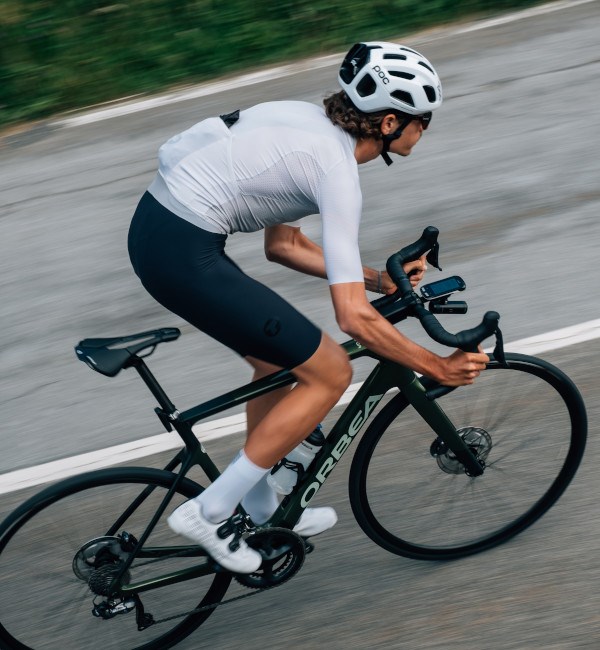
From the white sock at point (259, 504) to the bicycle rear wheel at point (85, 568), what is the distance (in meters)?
0.25

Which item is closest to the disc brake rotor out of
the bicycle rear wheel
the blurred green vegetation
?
the bicycle rear wheel

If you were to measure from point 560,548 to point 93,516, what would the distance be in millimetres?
1868

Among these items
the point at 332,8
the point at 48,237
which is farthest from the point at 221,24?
the point at 48,237

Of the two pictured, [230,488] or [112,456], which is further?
[112,456]

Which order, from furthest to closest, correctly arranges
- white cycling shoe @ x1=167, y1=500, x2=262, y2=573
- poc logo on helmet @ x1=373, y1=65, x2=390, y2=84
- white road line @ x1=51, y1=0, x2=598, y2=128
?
white road line @ x1=51, y1=0, x2=598, y2=128, white cycling shoe @ x1=167, y1=500, x2=262, y2=573, poc logo on helmet @ x1=373, y1=65, x2=390, y2=84

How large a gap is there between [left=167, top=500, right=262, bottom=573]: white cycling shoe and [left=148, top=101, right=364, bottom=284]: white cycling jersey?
99 cm

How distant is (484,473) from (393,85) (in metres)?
1.67

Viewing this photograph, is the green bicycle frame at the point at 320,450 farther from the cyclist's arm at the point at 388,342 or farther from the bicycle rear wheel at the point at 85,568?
the cyclist's arm at the point at 388,342

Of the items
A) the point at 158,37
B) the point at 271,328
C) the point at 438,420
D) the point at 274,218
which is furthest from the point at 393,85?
the point at 158,37

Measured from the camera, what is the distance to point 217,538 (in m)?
3.57

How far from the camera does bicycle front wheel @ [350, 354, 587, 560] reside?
3.93m

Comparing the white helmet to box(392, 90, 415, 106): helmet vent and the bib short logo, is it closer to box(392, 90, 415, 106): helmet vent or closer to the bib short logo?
box(392, 90, 415, 106): helmet vent

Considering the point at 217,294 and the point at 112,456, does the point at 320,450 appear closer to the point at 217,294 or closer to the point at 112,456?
the point at 217,294

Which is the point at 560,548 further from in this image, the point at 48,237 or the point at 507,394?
the point at 48,237
